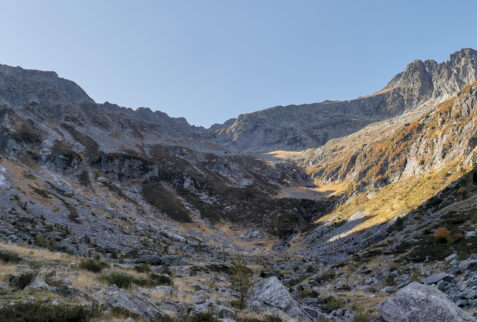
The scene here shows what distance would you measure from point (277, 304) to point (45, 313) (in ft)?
35.6

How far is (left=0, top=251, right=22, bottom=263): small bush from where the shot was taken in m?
15.2

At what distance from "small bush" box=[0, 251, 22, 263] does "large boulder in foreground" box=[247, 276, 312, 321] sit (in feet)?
44.3

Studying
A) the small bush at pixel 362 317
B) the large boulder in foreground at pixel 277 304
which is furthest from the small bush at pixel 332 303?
the large boulder in foreground at pixel 277 304

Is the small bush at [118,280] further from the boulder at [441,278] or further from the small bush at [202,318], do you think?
the boulder at [441,278]

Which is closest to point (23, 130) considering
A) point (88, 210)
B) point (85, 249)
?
point (88, 210)

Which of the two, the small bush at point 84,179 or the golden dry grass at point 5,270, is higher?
the small bush at point 84,179

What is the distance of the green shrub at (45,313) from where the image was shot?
277 inches

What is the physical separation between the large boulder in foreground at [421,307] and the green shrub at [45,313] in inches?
413

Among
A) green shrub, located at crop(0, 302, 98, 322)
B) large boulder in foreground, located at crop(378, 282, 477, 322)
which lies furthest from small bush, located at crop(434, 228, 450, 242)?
green shrub, located at crop(0, 302, 98, 322)

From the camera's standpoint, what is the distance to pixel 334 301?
1864 cm

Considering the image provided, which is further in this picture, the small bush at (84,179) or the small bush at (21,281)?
the small bush at (84,179)

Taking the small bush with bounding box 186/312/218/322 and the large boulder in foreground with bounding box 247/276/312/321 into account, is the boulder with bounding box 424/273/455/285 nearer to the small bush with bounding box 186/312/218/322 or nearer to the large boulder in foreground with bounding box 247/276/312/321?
the large boulder in foreground with bounding box 247/276/312/321

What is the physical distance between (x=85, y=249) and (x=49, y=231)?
20.8 feet

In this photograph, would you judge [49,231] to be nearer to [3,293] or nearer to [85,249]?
[85,249]
